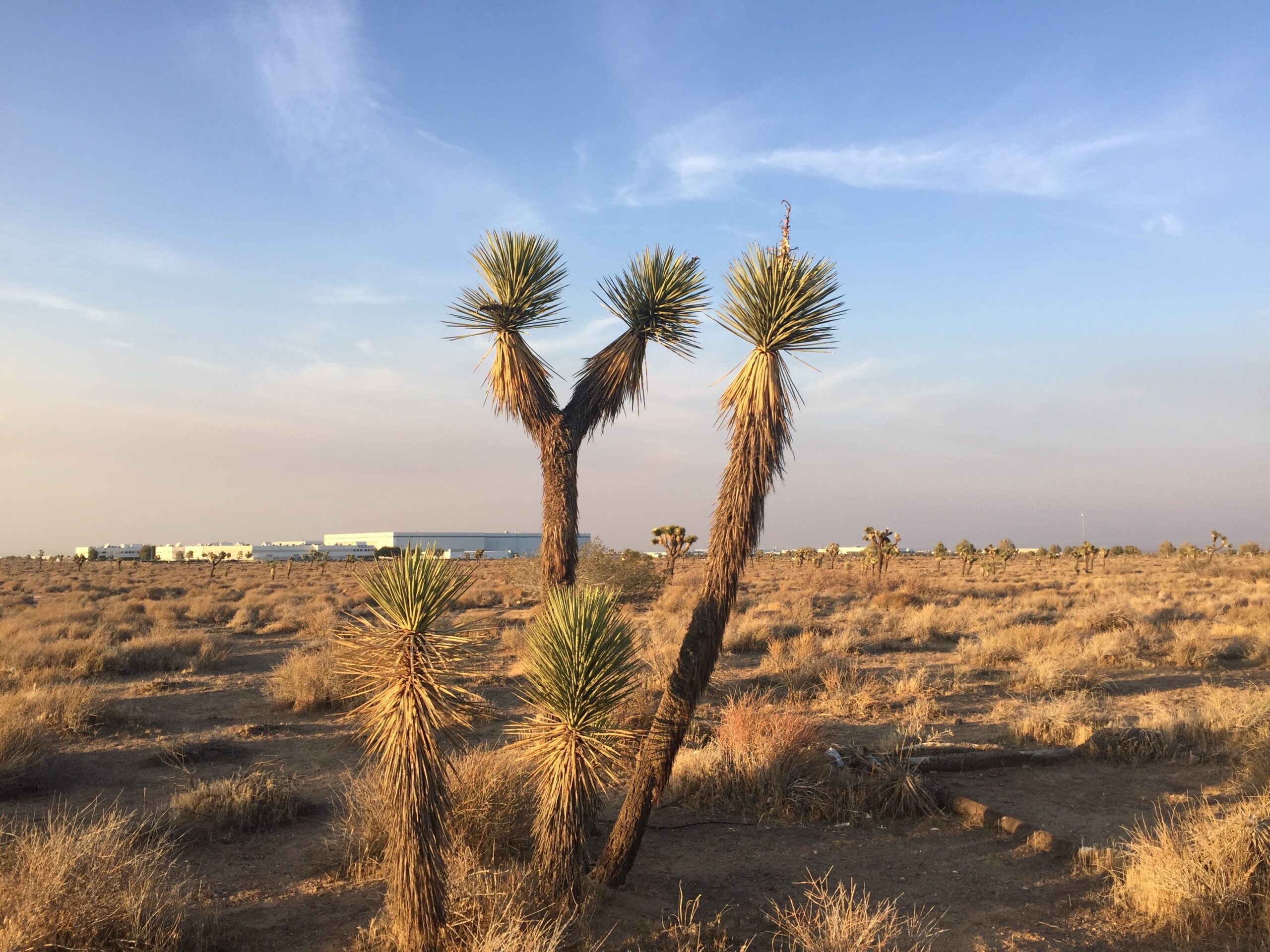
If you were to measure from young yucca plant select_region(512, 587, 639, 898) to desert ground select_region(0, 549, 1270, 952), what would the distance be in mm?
301

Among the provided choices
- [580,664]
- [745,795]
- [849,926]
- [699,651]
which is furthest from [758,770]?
[580,664]

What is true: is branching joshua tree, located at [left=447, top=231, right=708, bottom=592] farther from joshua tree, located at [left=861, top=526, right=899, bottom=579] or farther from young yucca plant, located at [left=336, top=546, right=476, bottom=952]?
joshua tree, located at [left=861, top=526, right=899, bottom=579]

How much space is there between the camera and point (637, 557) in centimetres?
3156

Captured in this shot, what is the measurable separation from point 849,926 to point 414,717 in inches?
108

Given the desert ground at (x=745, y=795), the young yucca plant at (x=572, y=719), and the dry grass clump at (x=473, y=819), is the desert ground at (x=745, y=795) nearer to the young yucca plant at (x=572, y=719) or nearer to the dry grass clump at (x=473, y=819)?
the dry grass clump at (x=473, y=819)

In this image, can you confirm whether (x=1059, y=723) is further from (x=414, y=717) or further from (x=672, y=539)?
(x=672, y=539)

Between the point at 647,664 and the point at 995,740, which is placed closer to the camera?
the point at 995,740

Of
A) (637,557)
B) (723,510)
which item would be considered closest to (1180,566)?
(637,557)

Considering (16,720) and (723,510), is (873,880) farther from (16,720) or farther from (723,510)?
(16,720)

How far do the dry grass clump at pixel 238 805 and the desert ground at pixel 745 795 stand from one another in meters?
0.03

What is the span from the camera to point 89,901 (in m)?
4.36

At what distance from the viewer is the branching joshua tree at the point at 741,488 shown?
222 inches

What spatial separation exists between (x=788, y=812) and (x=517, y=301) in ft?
21.3

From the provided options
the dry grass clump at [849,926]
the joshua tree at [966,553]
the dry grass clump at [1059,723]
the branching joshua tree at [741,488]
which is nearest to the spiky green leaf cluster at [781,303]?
the branching joshua tree at [741,488]
